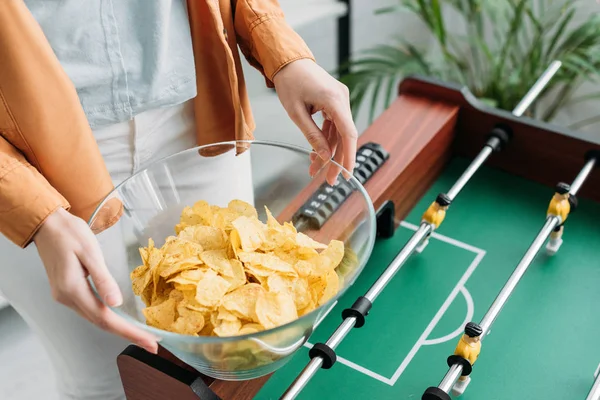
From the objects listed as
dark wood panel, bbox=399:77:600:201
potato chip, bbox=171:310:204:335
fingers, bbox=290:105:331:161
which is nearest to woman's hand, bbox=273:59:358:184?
fingers, bbox=290:105:331:161

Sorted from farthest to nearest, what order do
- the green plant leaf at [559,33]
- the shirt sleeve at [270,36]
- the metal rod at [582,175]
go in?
the green plant leaf at [559,33], the metal rod at [582,175], the shirt sleeve at [270,36]

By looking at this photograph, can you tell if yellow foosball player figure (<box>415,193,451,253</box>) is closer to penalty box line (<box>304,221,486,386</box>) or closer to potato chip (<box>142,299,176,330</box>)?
penalty box line (<box>304,221,486,386</box>)

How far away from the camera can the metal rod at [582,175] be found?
3.89 feet

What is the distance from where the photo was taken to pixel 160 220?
1021mm

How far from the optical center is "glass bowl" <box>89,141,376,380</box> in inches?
30.1

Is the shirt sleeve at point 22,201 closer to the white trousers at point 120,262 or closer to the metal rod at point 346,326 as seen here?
the white trousers at point 120,262

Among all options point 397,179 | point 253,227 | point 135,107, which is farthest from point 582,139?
point 135,107

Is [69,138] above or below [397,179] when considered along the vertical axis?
below

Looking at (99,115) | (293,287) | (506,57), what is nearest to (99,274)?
(293,287)

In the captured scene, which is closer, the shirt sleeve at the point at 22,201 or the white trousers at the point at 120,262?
the shirt sleeve at the point at 22,201

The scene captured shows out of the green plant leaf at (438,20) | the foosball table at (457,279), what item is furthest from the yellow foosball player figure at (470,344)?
the green plant leaf at (438,20)

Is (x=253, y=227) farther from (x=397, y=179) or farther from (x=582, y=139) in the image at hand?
(x=582, y=139)

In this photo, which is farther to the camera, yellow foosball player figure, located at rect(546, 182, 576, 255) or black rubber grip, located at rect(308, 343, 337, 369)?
yellow foosball player figure, located at rect(546, 182, 576, 255)

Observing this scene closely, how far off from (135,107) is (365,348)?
1.76 feet
